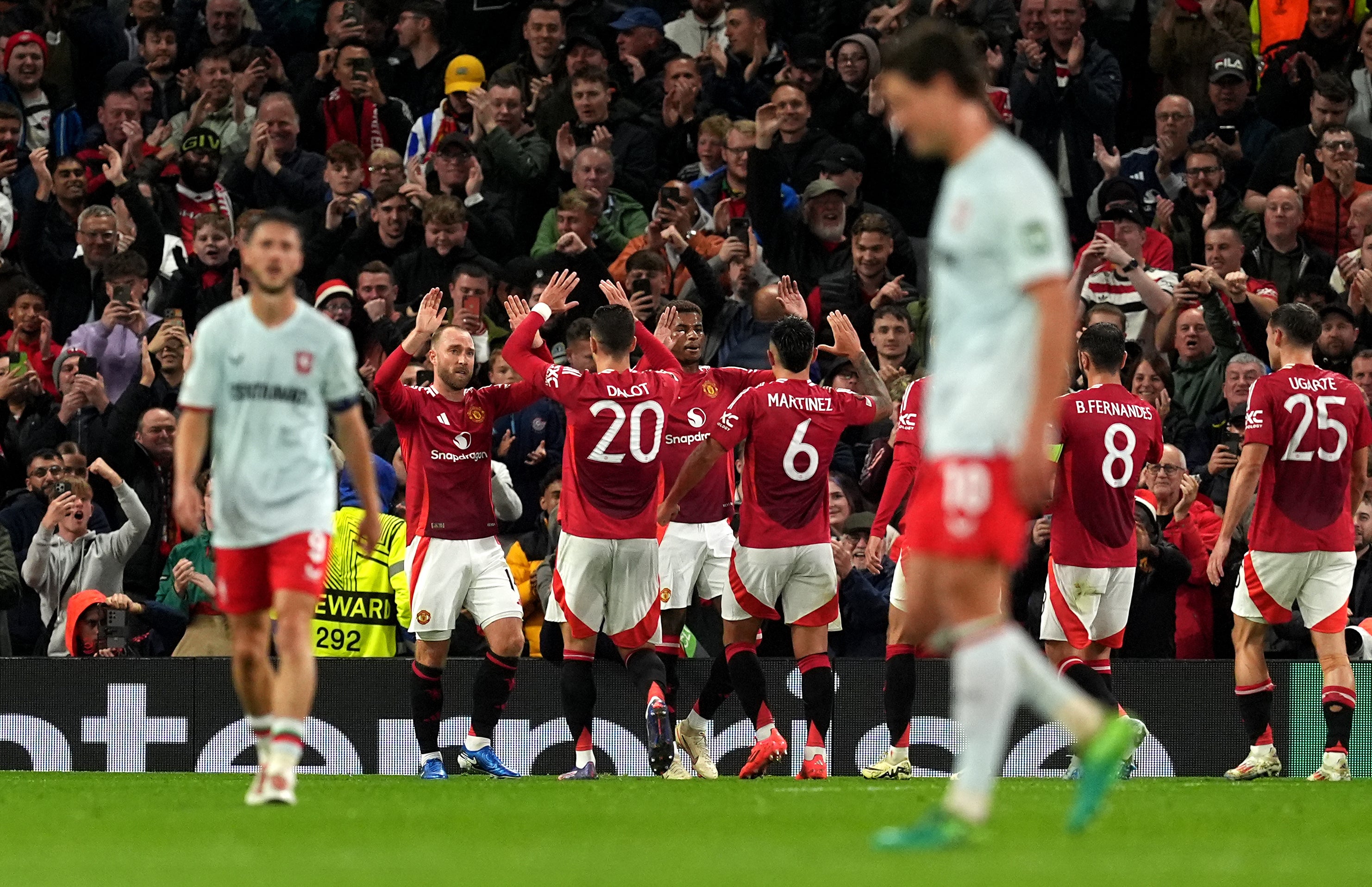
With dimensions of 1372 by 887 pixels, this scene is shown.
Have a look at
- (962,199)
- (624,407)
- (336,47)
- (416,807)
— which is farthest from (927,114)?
(336,47)

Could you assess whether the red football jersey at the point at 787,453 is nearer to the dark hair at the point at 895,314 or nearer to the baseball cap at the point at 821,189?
the dark hair at the point at 895,314

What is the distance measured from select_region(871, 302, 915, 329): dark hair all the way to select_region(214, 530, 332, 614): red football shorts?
7.60m

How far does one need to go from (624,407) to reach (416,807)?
149 inches

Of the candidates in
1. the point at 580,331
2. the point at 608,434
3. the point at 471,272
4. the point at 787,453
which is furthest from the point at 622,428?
the point at 471,272

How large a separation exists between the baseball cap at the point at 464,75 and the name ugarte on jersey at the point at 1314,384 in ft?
32.1

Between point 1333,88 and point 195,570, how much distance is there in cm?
992

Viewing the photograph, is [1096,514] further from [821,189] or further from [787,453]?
[821,189]

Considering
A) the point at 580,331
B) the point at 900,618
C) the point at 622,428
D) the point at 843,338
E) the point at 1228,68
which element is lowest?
the point at 900,618

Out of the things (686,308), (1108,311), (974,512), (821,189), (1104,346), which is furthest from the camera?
(821,189)

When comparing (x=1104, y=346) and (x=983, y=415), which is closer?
(x=983, y=415)

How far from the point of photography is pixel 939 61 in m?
6.10

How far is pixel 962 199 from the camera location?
6016mm

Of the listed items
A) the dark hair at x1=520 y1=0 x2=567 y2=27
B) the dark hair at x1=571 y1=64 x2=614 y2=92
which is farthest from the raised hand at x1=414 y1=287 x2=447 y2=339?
the dark hair at x1=520 y1=0 x2=567 y2=27

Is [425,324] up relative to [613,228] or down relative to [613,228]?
down
